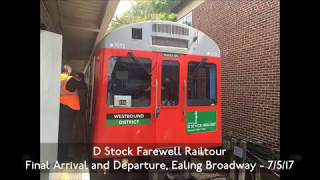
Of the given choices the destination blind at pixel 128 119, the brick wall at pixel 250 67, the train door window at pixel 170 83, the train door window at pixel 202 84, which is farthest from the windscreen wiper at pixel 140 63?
the brick wall at pixel 250 67

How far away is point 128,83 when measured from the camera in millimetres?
3490

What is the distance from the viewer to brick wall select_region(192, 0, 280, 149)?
5383 millimetres

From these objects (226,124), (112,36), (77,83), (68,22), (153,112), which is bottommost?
(226,124)

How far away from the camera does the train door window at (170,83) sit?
12.2 feet

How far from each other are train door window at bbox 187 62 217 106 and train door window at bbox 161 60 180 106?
26 centimetres

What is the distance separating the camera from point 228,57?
711cm

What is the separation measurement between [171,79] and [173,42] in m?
0.66

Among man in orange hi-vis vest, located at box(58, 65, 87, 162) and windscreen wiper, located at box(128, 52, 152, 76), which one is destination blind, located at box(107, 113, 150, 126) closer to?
windscreen wiper, located at box(128, 52, 152, 76)

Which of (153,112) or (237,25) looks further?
(237,25)

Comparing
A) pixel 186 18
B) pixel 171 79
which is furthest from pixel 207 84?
pixel 186 18

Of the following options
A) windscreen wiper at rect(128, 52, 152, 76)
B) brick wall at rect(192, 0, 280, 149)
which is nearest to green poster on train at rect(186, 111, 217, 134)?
windscreen wiper at rect(128, 52, 152, 76)

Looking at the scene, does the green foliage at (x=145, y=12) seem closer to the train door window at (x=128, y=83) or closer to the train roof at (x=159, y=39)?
the train roof at (x=159, y=39)

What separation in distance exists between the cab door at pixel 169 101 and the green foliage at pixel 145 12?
29.6 ft

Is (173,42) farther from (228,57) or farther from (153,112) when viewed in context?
(228,57)
